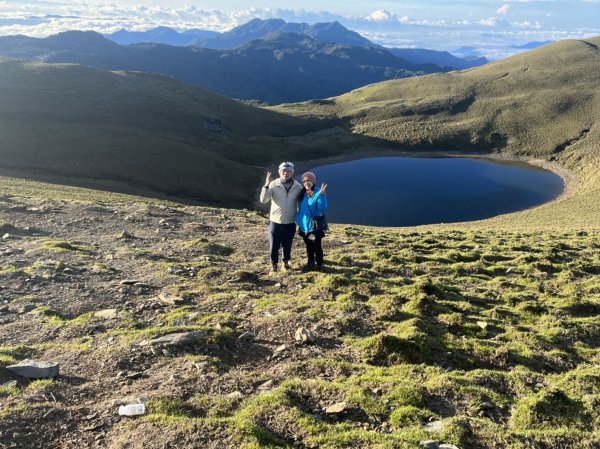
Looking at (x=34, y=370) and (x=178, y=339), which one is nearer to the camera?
(x=34, y=370)

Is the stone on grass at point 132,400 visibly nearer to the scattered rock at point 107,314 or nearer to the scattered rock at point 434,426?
the scattered rock at point 107,314

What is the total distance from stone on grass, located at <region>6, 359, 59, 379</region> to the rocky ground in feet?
0.63

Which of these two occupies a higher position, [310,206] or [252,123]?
A: [252,123]

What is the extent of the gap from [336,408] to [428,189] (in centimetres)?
8787

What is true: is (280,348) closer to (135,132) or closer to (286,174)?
(286,174)

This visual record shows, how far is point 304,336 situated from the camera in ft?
38.1

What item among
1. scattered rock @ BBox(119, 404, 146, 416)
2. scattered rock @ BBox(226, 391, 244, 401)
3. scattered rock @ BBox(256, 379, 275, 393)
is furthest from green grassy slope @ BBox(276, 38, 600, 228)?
scattered rock @ BBox(119, 404, 146, 416)

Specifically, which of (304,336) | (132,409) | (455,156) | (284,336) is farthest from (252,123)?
(132,409)

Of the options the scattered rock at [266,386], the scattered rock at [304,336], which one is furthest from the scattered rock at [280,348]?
the scattered rock at [266,386]

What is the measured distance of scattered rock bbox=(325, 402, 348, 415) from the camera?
27.4ft

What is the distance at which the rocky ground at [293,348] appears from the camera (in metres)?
7.82

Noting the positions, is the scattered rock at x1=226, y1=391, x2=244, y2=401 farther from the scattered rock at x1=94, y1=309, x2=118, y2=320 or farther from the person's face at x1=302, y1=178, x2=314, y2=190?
the person's face at x1=302, y1=178, x2=314, y2=190

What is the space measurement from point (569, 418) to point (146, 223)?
24.3 m

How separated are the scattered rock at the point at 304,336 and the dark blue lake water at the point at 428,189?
5708cm
